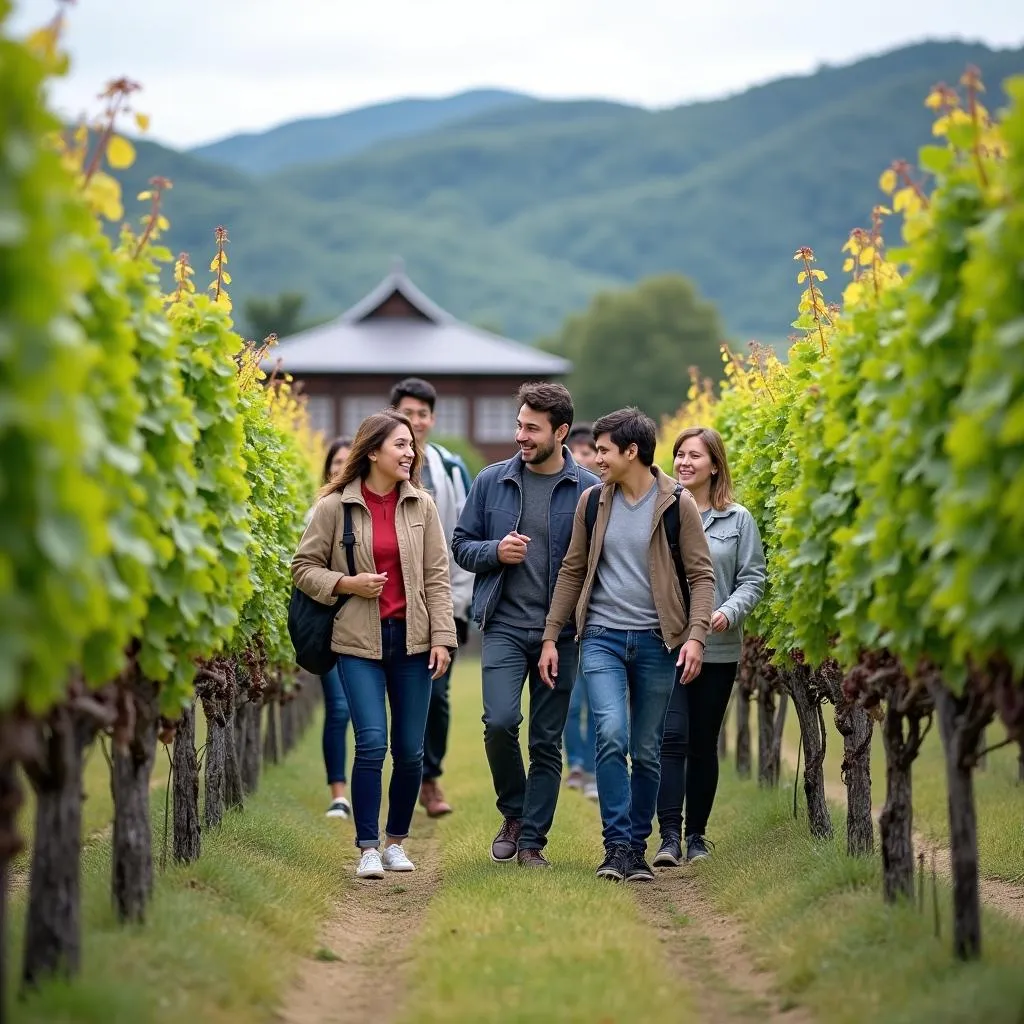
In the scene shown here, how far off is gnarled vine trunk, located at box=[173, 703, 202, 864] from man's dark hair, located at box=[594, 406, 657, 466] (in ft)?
8.79

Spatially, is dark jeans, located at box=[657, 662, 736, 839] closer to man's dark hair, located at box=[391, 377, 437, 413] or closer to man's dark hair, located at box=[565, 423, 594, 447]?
man's dark hair, located at box=[391, 377, 437, 413]

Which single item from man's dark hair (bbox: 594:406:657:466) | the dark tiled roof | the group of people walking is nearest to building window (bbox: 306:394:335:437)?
the dark tiled roof

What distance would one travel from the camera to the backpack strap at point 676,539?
29.9 ft

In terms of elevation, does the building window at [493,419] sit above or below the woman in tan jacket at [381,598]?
above

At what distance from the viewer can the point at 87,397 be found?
18.1ft

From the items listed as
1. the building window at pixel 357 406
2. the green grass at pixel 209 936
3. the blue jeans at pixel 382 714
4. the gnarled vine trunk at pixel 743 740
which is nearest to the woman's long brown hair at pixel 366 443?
the blue jeans at pixel 382 714

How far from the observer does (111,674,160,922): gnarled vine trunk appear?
7.13 meters

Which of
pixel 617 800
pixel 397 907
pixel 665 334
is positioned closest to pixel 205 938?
pixel 397 907

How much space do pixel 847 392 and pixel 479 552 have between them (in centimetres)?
231

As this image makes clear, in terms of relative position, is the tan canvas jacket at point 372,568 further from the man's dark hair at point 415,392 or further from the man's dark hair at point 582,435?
the man's dark hair at point 582,435

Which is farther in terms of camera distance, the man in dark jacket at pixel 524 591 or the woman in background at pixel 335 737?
the woman in background at pixel 335 737

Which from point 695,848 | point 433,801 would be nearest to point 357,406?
point 433,801

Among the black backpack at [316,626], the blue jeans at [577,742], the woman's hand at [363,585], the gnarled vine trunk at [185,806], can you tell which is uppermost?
the woman's hand at [363,585]

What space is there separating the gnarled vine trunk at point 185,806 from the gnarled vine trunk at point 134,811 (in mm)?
1232
